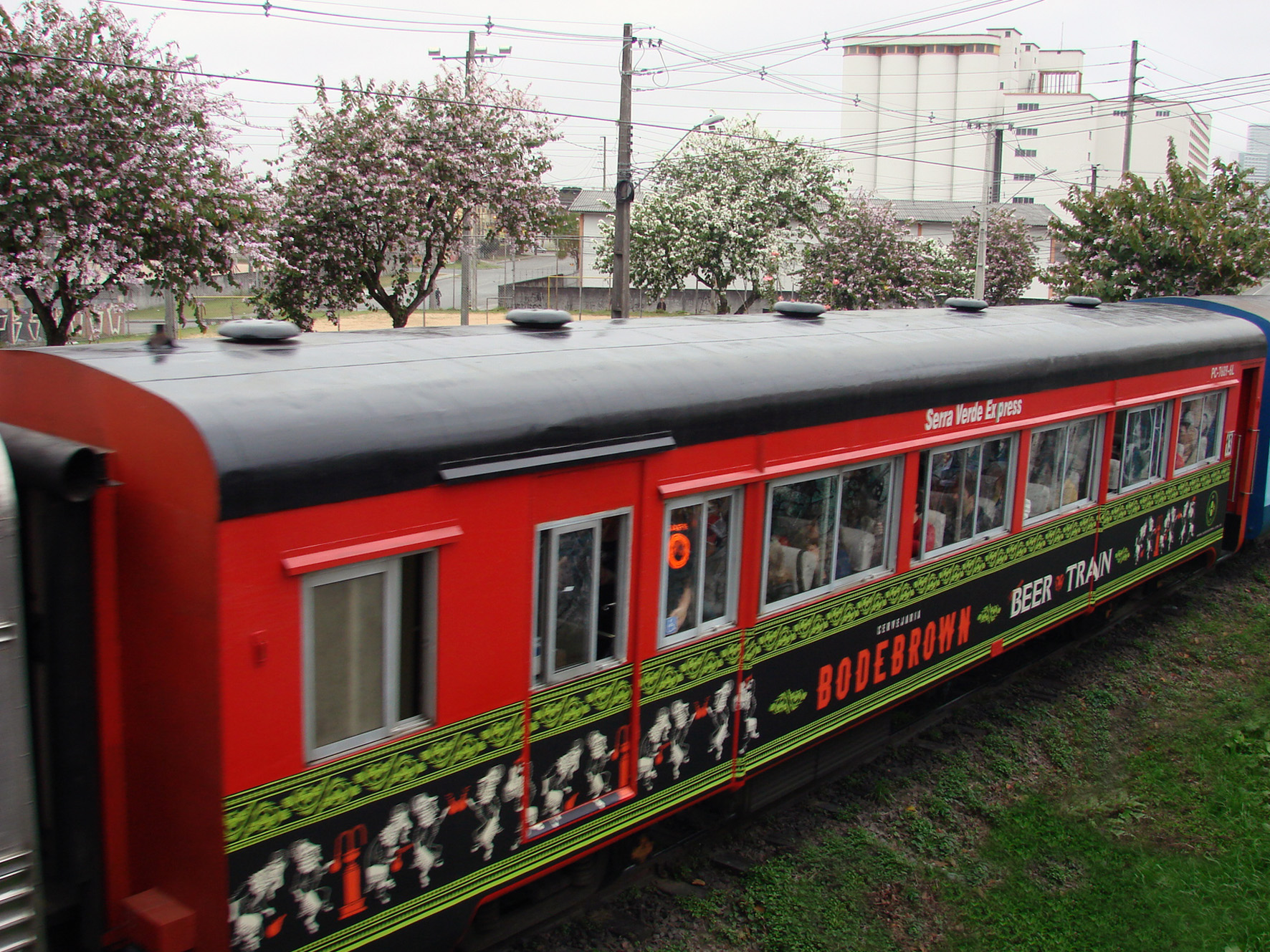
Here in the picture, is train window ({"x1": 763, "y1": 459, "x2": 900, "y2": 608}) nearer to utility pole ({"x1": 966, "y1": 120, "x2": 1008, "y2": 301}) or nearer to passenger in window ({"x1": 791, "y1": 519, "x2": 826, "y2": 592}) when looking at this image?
passenger in window ({"x1": 791, "y1": 519, "x2": 826, "y2": 592})

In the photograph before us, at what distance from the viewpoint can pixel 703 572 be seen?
5.35 meters

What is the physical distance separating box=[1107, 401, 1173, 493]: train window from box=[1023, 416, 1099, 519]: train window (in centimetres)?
31

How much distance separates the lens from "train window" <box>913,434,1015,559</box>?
22.5 ft

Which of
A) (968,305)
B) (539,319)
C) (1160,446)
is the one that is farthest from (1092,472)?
(539,319)

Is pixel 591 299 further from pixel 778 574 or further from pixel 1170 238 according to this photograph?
pixel 778 574

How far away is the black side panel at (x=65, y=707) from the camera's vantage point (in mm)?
3484

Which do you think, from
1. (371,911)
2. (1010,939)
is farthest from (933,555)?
(371,911)

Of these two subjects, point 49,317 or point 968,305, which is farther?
point 49,317

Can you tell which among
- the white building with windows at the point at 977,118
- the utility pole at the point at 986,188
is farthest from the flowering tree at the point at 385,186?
the white building with windows at the point at 977,118

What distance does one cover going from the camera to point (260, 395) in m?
3.68

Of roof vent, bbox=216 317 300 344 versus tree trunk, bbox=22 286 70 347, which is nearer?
roof vent, bbox=216 317 300 344

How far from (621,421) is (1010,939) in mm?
3324

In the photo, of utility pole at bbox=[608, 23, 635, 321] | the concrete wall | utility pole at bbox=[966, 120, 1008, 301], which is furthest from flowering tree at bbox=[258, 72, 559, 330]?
the concrete wall

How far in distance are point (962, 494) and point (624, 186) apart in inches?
524
